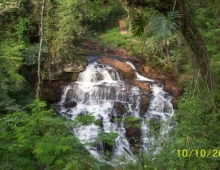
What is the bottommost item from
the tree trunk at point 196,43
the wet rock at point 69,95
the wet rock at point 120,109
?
the wet rock at point 120,109

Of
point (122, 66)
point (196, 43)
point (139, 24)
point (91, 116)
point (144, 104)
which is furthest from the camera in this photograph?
point (122, 66)

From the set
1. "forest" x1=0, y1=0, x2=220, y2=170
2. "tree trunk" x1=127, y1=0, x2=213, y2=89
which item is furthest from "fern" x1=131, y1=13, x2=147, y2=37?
"tree trunk" x1=127, y1=0, x2=213, y2=89

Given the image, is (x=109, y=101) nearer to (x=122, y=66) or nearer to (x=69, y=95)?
(x=69, y=95)

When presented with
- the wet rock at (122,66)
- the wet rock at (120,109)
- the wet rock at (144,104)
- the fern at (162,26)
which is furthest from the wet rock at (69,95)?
the fern at (162,26)

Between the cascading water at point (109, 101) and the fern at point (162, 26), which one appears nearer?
the fern at point (162, 26)

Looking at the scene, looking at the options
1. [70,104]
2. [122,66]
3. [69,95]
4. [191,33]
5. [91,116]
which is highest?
[122,66]

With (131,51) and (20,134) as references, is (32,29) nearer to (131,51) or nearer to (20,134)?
(131,51)

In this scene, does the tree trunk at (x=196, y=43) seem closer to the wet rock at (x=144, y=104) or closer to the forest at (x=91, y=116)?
the forest at (x=91, y=116)

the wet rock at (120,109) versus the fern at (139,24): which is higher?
the fern at (139,24)
